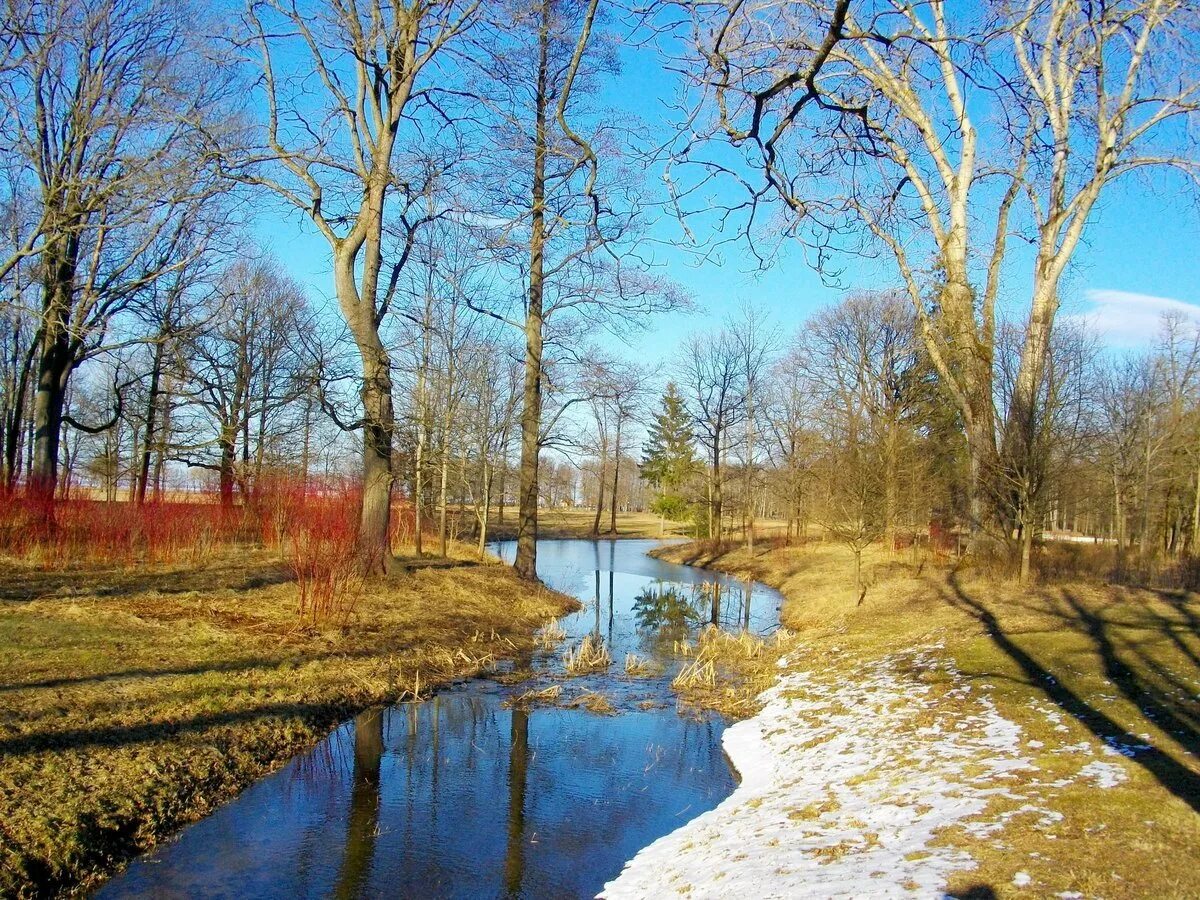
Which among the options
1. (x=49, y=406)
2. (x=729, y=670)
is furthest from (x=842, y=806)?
(x=49, y=406)

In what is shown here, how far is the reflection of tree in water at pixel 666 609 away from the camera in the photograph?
60.3 feet

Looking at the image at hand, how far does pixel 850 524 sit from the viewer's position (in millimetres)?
17516

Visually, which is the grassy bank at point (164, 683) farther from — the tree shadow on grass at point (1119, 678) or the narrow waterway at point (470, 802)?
the tree shadow on grass at point (1119, 678)

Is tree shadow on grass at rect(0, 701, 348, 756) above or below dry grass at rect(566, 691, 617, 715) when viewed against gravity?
above

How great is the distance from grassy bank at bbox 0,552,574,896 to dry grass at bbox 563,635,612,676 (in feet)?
3.97

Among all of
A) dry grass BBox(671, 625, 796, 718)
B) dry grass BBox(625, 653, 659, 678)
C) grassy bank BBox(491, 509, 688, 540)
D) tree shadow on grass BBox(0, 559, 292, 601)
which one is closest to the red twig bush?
tree shadow on grass BBox(0, 559, 292, 601)

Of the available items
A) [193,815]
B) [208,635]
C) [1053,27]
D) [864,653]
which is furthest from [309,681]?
[1053,27]

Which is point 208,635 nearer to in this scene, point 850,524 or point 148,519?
point 148,519

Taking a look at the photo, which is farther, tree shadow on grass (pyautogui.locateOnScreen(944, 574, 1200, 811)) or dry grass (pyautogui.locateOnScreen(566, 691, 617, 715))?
dry grass (pyautogui.locateOnScreen(566, 691, 617, 715))

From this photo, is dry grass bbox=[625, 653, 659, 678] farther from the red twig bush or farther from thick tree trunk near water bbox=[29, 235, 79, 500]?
thick tree trunk near water bbox=[29, 235, 79, 500]

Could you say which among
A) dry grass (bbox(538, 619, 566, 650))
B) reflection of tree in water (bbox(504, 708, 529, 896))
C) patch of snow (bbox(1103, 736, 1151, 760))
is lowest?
reflection of tree in water (bbox(504, 708, 529, 896))

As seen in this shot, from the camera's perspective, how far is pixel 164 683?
805cm

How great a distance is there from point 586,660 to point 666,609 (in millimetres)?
8718

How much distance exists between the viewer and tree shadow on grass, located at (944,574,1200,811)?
5969mm
